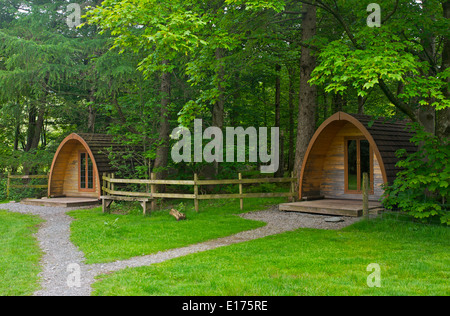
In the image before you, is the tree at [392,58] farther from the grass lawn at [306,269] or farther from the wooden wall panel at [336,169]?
the wooden wall panel at [336,169]

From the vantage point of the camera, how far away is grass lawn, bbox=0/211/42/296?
5.57 meters

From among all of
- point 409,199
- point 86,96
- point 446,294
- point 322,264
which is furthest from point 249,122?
point 446,294

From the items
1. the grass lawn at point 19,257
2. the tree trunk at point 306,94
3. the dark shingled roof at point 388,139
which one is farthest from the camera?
the tree trunk at point 306,94

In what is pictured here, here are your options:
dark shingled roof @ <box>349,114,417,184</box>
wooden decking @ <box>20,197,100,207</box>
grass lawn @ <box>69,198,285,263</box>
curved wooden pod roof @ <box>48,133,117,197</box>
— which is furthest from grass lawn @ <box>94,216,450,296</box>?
wooden decking @ <box>20,197,100,207</box>

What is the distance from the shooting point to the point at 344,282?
5457mm

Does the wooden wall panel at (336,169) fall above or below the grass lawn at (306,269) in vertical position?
above

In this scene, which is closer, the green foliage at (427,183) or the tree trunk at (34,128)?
the green foliage at (427,183)

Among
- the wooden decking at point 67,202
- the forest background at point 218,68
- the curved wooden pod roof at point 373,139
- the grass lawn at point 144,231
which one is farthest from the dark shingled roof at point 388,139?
the wooden decking at point 67,202

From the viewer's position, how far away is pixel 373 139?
481 inches

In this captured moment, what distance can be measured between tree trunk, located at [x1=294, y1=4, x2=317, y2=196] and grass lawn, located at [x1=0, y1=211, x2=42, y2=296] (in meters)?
9.02

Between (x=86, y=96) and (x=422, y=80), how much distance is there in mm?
18429

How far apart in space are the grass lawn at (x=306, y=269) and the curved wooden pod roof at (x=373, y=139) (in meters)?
3.31

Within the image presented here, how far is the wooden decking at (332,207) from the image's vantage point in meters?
11.5
